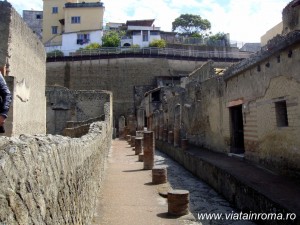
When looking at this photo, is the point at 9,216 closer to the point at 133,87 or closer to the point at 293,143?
the point at 293,143

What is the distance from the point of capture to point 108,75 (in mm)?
34000

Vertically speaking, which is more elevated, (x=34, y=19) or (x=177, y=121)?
(x=34, y=19)

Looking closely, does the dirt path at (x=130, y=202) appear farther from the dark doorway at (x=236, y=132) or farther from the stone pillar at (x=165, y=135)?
the stone pillar at (x=165, y=135)

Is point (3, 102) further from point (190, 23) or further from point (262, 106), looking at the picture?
point (190, 23)

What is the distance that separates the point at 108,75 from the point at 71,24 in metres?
11.9

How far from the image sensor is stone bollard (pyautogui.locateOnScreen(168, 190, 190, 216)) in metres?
6.09

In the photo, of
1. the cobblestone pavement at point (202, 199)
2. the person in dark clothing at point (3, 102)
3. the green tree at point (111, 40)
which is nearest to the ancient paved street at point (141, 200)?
the cobblestone pavement at point (202, 199)

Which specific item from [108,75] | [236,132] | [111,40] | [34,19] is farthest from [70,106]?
[34,19]

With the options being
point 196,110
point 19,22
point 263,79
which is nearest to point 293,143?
point 263,79

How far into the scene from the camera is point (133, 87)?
33.8 meters

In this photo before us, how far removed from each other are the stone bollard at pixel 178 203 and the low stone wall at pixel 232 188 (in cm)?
122

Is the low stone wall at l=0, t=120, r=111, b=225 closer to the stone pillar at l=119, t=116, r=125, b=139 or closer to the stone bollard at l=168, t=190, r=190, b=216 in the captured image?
the stone bollard at l=168, t=190, r=190, b=216

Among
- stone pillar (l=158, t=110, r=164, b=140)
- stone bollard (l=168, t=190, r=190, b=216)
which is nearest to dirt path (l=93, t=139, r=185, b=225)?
stone bollard (l=168, t=190, r=190, b=216)

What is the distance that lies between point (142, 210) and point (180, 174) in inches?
212
